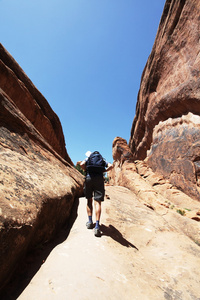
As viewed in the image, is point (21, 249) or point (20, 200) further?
point (20, 200)

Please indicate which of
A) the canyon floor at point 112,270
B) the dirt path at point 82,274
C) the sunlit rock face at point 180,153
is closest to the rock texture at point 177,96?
the sunlit rock face at point 180,153

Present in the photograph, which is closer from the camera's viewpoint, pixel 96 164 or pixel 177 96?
pixel 96 164

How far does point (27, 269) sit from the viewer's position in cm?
213

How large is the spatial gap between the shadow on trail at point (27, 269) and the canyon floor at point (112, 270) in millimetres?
56

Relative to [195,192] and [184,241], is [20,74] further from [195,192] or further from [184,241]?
[195,192]

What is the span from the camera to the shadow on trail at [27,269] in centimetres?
171

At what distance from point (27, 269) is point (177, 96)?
1458 centimetres

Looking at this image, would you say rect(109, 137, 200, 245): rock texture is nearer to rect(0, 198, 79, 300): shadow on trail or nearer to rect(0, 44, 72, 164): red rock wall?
rect(0, 198, 79, 300): shadow on trail

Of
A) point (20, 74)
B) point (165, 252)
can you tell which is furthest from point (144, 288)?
point (20, 74)

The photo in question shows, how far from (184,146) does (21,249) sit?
41.5 ft

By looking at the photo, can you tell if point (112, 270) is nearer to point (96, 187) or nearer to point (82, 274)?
point (82, 274)

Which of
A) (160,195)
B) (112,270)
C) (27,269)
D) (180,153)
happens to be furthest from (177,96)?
(27,269)

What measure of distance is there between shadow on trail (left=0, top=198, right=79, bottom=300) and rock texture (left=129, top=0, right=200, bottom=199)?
1071 centimetres

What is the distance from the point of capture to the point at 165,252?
12.2 ft
